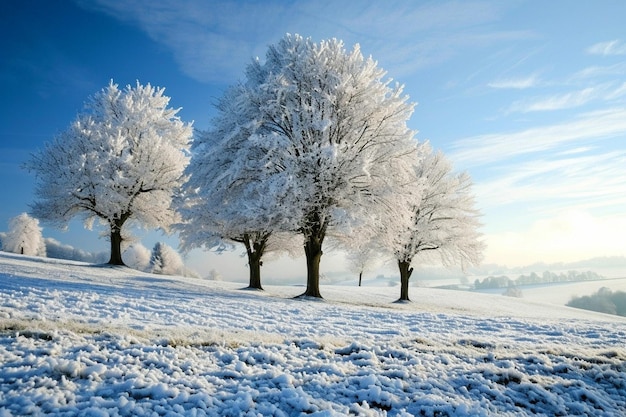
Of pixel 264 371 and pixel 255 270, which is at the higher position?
pixel 255 270

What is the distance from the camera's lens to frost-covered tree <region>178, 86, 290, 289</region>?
51.2 feet

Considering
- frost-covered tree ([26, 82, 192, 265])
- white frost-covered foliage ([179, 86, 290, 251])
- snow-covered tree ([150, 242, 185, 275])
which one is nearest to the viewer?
white frost-covered foliage ([179, 86, 290, 251])

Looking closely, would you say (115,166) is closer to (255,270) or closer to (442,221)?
(255,270)

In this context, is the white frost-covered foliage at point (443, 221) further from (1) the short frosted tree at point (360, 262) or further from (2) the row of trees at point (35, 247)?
(2) the row of trees at point (35, 247)

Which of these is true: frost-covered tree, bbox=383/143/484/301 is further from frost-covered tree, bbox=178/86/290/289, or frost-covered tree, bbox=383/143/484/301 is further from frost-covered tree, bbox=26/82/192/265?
frost-covered tree, bbox=26/82/192/265

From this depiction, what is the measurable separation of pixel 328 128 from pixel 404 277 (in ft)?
45.4

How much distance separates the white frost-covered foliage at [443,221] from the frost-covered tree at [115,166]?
1594 centimetres

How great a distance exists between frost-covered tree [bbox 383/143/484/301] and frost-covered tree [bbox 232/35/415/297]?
28.3 feet

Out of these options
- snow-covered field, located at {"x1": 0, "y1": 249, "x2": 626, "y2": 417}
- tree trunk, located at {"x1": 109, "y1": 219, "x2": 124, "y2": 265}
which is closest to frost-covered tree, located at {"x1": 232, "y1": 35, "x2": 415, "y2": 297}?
snow-covered field, located at {"x1": 0, "y1": 249, "x2": 626, "y2": 417}

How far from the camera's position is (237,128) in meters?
16.5

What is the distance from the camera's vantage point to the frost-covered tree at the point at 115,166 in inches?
924

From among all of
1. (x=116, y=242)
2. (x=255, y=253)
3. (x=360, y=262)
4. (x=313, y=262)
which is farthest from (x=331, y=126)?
(x=360, y=262)

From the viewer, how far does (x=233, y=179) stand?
1695cm

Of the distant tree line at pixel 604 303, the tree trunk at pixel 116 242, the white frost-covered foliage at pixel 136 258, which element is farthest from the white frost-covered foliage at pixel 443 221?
the white frost-covered foliage at pixel 136 258
